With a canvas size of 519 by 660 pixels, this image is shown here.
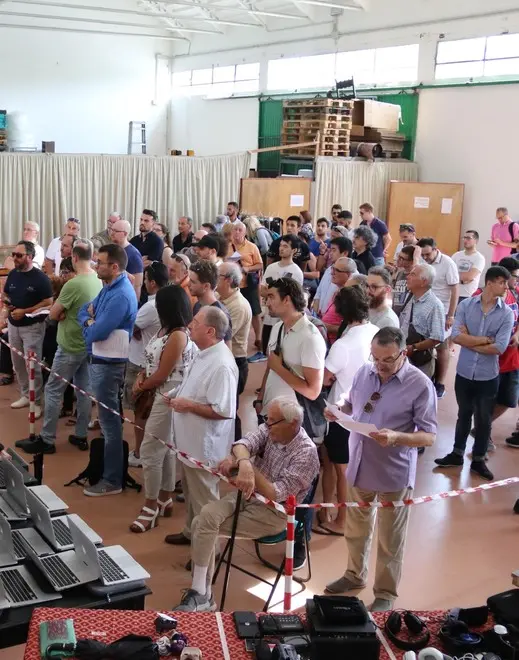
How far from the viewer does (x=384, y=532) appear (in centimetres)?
396

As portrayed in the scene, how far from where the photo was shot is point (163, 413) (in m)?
4.88

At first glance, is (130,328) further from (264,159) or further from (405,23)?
(264,159)

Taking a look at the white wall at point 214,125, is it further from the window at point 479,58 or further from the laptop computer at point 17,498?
the laptop computer at point 17,498

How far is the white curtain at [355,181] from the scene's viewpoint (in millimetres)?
14141

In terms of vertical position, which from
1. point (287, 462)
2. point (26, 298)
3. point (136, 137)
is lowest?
point (287, 462)

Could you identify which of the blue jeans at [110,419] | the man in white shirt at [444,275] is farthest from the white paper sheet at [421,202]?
the blue jeans at [110,419]

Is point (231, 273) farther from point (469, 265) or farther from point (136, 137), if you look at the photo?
point (136, 137)

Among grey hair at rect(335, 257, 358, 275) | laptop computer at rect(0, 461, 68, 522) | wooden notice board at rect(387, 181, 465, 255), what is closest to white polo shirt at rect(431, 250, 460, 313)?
grey hair at rect(335, 257, 358, 275)

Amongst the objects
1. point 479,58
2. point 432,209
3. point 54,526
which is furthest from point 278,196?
point 54,526

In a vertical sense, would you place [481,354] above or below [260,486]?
above

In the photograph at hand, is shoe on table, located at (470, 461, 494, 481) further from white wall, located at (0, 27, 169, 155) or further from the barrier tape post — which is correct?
white wall, located at (0, 27, 169, 155)

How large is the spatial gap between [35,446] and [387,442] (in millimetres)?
3571

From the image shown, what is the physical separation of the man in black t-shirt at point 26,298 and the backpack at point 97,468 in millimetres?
1636

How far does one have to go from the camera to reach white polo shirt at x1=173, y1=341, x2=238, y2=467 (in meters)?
4.20
